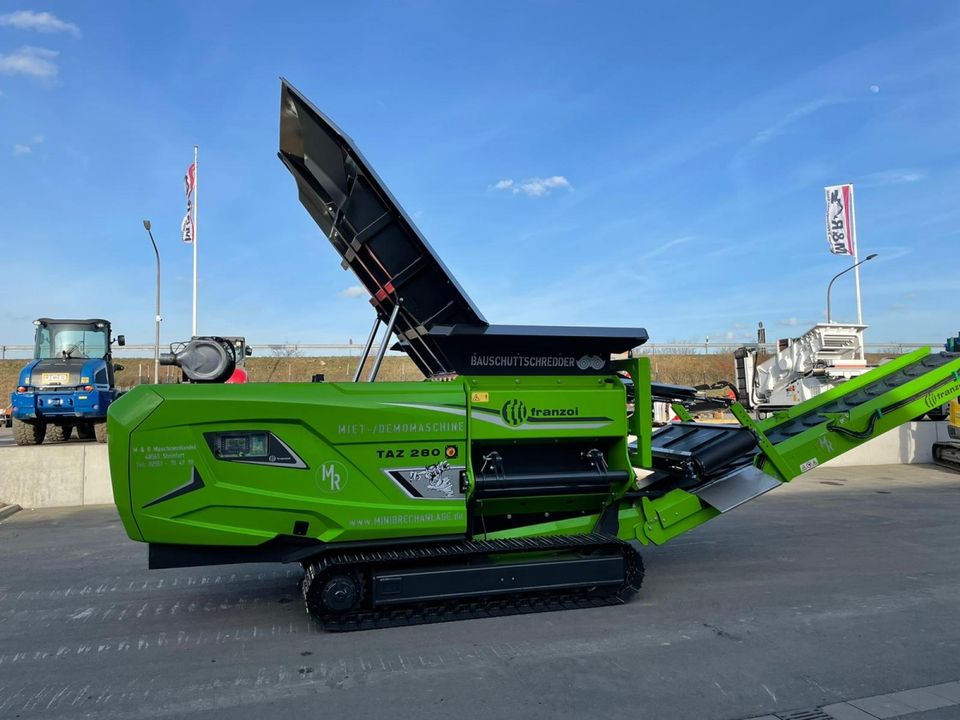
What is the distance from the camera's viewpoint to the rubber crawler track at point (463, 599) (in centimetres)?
475

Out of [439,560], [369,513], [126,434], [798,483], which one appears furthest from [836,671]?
[798,483]

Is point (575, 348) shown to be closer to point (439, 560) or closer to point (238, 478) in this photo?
point (439, 560)

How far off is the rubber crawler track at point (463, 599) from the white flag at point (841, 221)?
1085 inches

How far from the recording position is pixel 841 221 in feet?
93.1

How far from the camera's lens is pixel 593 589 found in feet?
17.3

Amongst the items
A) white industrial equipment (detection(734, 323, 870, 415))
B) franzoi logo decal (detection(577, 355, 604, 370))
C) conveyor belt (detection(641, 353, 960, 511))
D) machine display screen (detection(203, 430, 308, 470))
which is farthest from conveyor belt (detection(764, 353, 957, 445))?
white industrial equipment (detection(734, 323, 870, 415))

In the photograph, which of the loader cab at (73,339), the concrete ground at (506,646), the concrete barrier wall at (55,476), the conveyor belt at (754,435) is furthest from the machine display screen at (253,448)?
the loader cab at (73,339)

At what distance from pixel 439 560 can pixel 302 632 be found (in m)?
1.07

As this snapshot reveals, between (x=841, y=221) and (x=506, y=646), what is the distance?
29.1 metres

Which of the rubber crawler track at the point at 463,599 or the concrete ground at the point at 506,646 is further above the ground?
the rubber crawler track at the point at 463,599

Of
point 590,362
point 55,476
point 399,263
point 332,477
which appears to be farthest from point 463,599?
point 55,476

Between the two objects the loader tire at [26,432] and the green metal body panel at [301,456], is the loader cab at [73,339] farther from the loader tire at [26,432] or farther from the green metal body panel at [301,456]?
the green metal body panel at [301,456]

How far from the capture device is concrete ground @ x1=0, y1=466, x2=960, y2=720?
3680 mm

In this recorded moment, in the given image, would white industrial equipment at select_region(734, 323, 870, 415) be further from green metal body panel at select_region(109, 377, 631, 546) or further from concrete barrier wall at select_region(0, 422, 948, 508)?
concrete barrier wall at select_region(0, 422, 948, 508)
